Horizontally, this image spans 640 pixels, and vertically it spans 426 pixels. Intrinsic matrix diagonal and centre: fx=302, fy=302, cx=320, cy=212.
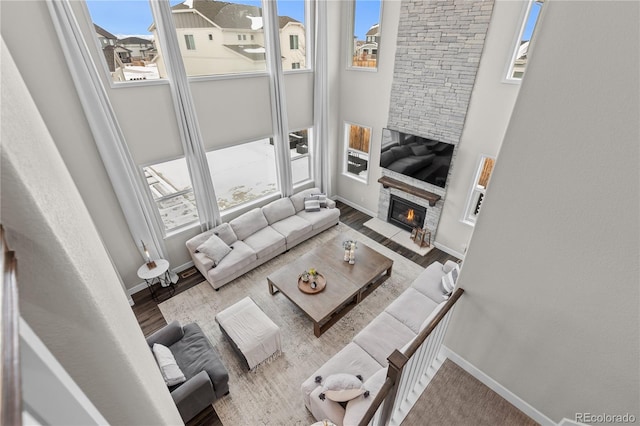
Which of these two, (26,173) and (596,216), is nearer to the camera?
(26,173)

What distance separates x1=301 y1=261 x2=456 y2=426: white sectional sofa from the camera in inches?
117

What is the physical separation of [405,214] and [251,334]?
4.24 metres

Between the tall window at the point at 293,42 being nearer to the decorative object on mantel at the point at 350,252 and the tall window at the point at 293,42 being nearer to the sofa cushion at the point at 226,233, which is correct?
the sofa cushion at the point at 226,233

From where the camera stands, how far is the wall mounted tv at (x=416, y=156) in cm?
550

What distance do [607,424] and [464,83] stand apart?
449 centimetres

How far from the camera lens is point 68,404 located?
822 millimetres

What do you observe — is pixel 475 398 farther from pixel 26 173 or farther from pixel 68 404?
pixel 26 173

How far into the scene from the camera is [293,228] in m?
6.07

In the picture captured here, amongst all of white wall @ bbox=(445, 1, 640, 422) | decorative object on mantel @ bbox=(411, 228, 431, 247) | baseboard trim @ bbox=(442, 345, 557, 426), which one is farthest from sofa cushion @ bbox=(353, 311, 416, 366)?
decorative object on mantel @ bbox=(411, 228, 431, 247)

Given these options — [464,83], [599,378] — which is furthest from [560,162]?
[464,83]

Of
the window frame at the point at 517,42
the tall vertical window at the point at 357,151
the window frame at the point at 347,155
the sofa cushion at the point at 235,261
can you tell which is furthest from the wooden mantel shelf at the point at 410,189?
the sofa cushion at the point at 235,261

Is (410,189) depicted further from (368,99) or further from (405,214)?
(368,99)

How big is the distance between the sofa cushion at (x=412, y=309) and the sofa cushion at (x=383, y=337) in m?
0.08

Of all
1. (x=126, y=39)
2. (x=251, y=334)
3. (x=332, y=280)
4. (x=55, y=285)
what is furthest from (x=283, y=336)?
(x=126, y=39)
